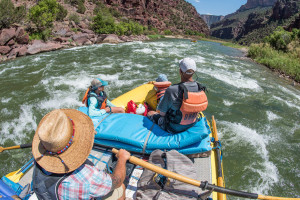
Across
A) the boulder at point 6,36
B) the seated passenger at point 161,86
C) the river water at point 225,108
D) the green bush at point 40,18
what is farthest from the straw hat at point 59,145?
the green bush at point 40,18

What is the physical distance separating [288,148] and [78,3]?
144 ft

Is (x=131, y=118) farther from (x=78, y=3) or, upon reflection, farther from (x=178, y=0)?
(x=178, y=0)

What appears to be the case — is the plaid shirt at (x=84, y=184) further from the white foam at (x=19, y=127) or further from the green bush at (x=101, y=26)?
the green bush at (x=101, y=26)

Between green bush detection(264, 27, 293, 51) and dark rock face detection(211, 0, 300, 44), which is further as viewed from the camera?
dark rock face detection(211, 0, 300, 44)

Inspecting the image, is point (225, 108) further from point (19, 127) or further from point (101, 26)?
point (101, 26)

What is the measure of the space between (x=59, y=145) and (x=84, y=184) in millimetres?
369

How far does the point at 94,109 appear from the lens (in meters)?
3.18

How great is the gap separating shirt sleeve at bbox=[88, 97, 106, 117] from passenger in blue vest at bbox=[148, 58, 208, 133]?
47.3 inches

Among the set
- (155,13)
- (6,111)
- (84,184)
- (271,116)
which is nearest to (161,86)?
(84,184)

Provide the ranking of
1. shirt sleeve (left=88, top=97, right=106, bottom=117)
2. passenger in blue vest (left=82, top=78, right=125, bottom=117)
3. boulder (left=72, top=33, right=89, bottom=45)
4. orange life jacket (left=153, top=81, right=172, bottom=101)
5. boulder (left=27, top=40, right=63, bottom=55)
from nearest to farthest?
1. shirt sleeve (left=88, top=97, right=106, bottom=117)
2. passenger in blue vest (left=82, top=78, right=125, bottom=117)
3. orange life jacket (left=153, top=81, right=172, bottom=101)
4. boulder (left=27, top=40, right=63, bottom=55)
5. boulder (left=72, top=33, right=89, bottom=45)

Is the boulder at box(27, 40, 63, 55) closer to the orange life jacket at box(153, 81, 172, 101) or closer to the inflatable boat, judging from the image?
the orange life jacket at box(153, 81, 172, 101)

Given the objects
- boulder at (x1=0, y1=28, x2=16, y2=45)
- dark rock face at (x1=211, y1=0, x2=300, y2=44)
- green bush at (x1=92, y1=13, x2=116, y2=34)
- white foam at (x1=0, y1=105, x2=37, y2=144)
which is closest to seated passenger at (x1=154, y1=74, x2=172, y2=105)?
white foam at (x1=0, y1=105, x2=37, y2=144)

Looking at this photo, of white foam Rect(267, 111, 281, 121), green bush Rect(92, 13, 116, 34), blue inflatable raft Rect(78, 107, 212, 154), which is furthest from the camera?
green bush Rect(92, 13, 116, 34)

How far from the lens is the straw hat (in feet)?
3.73
